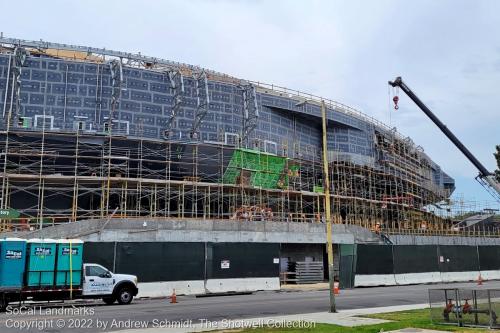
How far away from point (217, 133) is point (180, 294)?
1900 centimetres

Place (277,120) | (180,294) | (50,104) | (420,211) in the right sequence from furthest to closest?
1. (420,211)
2. (277,120)
3. (50,104)
4. (180,294)

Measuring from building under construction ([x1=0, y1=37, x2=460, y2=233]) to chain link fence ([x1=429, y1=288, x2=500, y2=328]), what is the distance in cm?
1894

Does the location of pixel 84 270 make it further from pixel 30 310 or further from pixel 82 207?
pixel 82 207

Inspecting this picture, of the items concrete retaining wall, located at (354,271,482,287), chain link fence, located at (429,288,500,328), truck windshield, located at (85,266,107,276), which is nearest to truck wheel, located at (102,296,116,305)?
truck windshield, located at (85,266,107,276)

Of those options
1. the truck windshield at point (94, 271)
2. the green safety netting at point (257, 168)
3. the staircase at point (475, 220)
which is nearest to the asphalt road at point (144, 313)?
the truck windshield at point (94, 271)

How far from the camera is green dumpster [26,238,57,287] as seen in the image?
19.7m

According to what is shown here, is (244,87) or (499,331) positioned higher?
(244,87)

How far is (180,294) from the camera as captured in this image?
26.5 m

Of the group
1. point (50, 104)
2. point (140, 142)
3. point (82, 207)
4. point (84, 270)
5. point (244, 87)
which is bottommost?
point (84, 270)

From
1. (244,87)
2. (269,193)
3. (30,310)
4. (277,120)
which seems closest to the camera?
(30,310)

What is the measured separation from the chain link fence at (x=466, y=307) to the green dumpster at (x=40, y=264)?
47.1 ft

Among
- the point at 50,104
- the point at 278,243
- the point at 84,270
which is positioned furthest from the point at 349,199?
the point at 84,270

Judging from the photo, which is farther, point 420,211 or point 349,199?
point 420,211

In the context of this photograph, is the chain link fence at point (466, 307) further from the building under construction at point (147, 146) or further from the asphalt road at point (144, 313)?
the building under construction at point (147, 146)
